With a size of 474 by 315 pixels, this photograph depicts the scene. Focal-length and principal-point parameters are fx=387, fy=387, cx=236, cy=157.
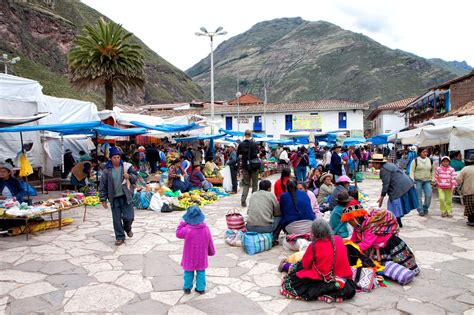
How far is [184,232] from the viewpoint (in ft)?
15.1

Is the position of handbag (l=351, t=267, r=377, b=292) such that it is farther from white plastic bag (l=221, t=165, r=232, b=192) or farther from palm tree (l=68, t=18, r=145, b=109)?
palm tree (l=68, t=18, r=145, b=109)

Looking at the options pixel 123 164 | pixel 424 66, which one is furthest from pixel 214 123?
pixel 424 66

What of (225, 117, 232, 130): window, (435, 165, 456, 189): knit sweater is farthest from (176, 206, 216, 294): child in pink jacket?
(225, 117, 232, 130): window

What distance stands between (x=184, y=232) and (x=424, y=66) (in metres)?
97.9

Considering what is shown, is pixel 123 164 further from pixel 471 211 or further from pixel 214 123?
pixel 214 123

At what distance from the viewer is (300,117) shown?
148 ft

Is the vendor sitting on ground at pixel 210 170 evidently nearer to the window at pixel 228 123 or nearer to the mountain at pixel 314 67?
the window at pixel 228 123

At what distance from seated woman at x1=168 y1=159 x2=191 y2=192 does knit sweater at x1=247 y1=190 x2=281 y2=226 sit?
558 cm

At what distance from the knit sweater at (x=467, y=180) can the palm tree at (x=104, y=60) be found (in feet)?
53.9

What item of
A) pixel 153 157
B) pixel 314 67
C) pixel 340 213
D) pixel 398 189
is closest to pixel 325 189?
pixel 398 189

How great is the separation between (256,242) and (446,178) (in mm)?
5030

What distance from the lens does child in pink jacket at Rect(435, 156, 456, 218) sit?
337 inches

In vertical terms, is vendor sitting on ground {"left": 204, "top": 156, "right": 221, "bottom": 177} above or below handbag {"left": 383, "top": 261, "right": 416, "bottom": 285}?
above

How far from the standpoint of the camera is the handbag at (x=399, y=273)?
4.79 m
